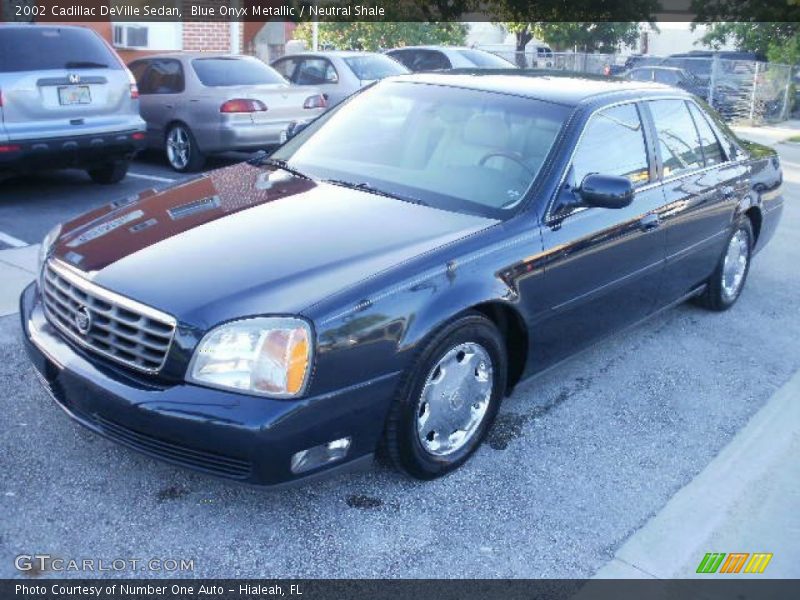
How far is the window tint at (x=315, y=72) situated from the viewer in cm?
1230

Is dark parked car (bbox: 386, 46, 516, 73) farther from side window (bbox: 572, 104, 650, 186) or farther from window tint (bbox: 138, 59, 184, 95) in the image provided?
side window (bbox: 572, 104, 650, 186)

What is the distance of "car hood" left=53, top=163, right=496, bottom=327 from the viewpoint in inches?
122

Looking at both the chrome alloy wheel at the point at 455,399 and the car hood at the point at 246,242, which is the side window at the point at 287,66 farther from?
the chrome alloy wheel at the point at 455,399

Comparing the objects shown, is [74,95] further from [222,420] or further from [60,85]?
[222,420]

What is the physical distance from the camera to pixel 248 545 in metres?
3.15

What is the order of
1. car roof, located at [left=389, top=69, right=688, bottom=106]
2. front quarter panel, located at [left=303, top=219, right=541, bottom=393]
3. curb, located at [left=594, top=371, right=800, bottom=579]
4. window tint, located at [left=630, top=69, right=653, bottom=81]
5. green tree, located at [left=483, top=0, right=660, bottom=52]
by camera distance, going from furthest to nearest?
green tree, located at [left=483, top=0, right=660, bottom=52]
window tint, located at [left=630, top=69, right=653, bottom=81]
car roof, located at [left=389, top=69, right=688, bottom=106]
curb, located at [left=594, top=371, right=800, bottom=579]
front quarter panel, located at [left=303, top=219, right=541, bottom=393]

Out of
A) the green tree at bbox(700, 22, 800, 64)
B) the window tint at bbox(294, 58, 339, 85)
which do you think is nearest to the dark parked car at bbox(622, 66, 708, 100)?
the green tree at bbox(700, 22, 800, 64)

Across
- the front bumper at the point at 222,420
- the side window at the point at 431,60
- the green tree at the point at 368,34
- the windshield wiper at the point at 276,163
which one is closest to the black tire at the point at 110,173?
the windshield wiper at the point at 276,163

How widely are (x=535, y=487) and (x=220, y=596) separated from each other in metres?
1.41

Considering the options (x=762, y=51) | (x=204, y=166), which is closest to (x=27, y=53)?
(x=204, y=166)

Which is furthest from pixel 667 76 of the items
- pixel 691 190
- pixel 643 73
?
pixel 691 190

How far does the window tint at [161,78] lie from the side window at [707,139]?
6524 millimetres

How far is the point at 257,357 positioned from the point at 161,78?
27.7 feet

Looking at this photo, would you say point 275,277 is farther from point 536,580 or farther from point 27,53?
point 27,53
